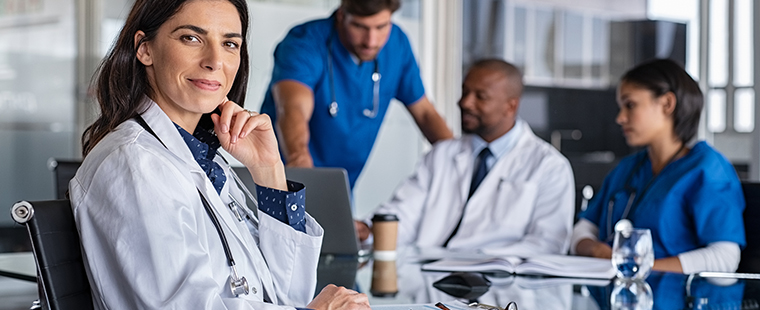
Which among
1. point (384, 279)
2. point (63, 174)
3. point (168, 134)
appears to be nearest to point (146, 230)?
point (168, 134)

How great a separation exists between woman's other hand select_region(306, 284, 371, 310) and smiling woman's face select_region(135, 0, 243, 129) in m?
0.35

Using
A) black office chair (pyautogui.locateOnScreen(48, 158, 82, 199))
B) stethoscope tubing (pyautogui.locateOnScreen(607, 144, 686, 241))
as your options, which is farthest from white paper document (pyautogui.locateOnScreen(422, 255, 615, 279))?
black office chair (pyautogui.locateOnScreen(48, 158, 82, 199))

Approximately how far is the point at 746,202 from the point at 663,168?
0.83 ft

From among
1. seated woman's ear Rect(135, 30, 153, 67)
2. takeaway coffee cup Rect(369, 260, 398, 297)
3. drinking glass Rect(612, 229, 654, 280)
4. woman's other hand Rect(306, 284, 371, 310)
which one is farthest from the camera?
drinking glass Rect(612, 229, 654, 280)

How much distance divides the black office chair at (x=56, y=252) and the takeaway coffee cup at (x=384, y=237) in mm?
992

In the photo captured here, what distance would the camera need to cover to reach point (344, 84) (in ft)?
9.43

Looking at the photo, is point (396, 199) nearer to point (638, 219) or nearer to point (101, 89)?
point (638, 219)

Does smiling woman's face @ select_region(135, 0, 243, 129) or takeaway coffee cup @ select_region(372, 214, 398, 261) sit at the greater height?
smiling woman's face @ select_region(135, 0, 243, 129)

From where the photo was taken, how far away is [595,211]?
2428mm

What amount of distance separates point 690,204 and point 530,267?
2.16 feet

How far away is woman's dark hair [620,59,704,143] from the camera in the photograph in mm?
2264

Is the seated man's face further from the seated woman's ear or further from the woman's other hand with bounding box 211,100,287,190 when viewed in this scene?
the seated woman's ear

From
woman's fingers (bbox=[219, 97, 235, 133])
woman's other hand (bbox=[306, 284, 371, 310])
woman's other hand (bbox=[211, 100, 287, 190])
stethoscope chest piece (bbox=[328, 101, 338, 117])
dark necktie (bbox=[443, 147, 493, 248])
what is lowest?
woman's other hand (bbox=[306, 284, 371, 310])

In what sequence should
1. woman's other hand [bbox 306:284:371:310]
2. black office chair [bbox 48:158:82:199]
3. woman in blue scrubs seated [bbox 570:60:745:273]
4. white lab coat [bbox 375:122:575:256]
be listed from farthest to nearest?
white lab coat [bbox 375:122:575:256], black office chair [bbox 48:158:82:199], woman in blue scrubs seated [bbox 570:60:745:273], woman's other hand [bbox 306:284:371:310]
